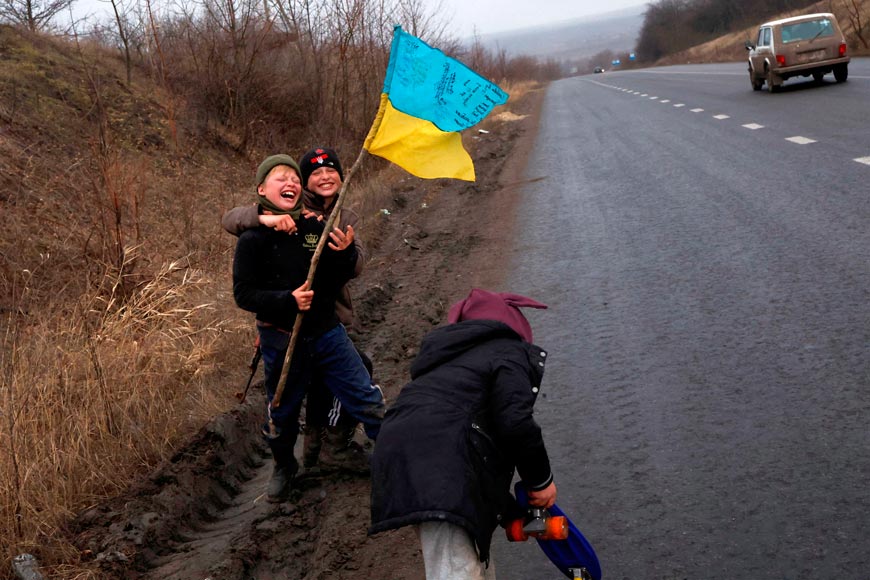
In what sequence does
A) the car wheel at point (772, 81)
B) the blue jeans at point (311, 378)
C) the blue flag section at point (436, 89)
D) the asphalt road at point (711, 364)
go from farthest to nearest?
the car wheel at point (772, 81) → the blue jeans at point (311, 378) → the blue flag section at point (436, 89) → the asphalt road at point (711, 364)

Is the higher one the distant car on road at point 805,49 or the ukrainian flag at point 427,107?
the ukrainian flag at point 427,107

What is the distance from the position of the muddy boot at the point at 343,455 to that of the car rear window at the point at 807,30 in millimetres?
20548

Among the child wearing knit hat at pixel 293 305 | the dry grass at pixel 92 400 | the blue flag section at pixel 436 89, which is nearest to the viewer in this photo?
the blue flag section at pixel 436 89

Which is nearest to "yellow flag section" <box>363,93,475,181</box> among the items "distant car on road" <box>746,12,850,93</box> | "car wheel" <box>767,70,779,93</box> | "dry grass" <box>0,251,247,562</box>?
"dry grass" <box>0,251,247,562</box>

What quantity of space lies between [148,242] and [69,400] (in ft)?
16.1

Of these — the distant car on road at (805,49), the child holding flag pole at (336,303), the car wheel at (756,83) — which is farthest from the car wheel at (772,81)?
the child holding flag pole at (336,303)

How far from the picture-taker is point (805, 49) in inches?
870

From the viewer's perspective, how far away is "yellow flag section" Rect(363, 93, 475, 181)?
13.0 ft

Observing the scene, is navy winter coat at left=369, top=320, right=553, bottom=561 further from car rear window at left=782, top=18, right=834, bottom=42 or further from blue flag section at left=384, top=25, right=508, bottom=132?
car rear window at left=782, top=18, right=834, bottom=42

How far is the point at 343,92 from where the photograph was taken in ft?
65.8

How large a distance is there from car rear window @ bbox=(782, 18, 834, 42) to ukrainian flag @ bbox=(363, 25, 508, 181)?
2062 cm

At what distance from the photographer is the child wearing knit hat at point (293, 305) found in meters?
4.13

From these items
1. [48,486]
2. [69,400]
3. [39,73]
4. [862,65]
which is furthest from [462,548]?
[862,65]

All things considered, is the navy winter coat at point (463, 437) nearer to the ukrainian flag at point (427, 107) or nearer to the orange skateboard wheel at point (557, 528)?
the orange skateboard wheel at point (557, 528)
